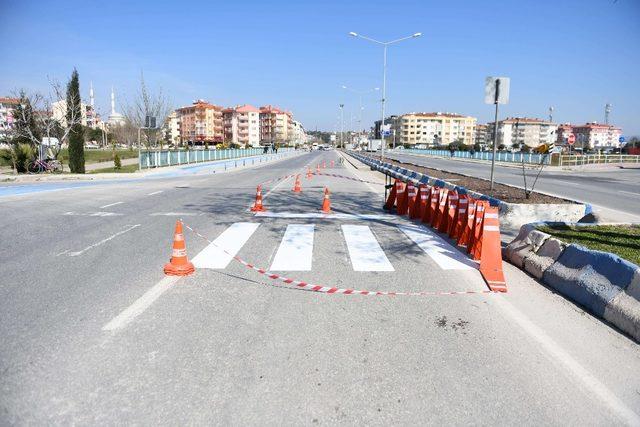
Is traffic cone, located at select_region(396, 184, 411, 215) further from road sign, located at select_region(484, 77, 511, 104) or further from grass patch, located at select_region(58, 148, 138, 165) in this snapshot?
grass patch, located at select_region(58, 148, 138, 165)

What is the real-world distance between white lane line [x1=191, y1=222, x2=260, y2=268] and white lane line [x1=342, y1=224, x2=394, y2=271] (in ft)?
6.25

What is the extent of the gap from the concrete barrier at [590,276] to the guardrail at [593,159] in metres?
41.8

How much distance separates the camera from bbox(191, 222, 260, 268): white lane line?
7194 millimetres

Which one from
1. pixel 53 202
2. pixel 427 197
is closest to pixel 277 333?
pixel 427 197

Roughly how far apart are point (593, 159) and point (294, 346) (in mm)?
51023

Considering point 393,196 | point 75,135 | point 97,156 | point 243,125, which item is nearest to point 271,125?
point 243,125

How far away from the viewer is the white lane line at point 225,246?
719cm

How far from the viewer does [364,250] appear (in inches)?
321

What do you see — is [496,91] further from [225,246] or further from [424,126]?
[424,126]

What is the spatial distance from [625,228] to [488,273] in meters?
4.55

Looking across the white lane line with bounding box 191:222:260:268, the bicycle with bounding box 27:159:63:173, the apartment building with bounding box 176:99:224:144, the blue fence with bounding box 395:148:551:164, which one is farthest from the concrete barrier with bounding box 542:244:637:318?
the apartment building with bounding box 176:99:224:144

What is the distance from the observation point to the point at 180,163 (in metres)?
41.9

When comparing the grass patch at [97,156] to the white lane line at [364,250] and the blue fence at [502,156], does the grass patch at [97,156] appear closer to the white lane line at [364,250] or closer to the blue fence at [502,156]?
the white lane line at [364,250]

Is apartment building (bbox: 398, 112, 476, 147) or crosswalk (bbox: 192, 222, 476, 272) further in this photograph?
apartment building (bbox: 398, 112, 476, 147)
